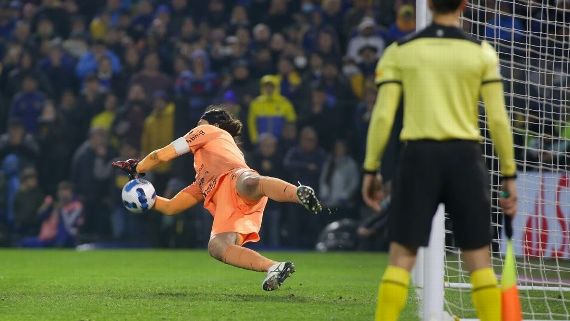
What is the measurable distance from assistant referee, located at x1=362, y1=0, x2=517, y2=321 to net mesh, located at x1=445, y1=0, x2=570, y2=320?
91.0 inches

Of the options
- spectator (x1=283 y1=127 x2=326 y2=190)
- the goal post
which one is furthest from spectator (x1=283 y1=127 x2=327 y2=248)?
the goal post

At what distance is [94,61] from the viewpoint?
66.2 ft

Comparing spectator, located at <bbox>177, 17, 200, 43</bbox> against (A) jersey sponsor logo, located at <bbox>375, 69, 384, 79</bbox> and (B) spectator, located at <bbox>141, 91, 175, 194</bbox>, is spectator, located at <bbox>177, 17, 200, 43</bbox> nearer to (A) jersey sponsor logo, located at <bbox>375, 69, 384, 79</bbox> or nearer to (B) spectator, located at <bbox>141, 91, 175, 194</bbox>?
(B) spectator, located at <bbox>141, 91, 175, 194</bbox>

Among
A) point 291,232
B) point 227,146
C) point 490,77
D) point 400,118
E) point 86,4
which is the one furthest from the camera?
point 86,4

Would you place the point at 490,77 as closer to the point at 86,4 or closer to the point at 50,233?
the point at 50,233

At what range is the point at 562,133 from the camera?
1155 cm

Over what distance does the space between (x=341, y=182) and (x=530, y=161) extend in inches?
252

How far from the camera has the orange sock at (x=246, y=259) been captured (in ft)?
31.1

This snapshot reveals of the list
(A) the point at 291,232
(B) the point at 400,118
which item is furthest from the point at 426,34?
(A) the point at 291,232

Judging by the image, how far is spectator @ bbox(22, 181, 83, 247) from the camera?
18.2 m

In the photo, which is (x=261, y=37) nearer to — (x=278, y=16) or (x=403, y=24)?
(x=278, y=16)

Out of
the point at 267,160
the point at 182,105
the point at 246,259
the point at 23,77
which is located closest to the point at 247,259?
the point at 246,259

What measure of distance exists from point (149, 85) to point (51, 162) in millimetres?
1983

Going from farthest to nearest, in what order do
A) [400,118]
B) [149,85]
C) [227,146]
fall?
[149,85] → [400,118] → [227,146]
